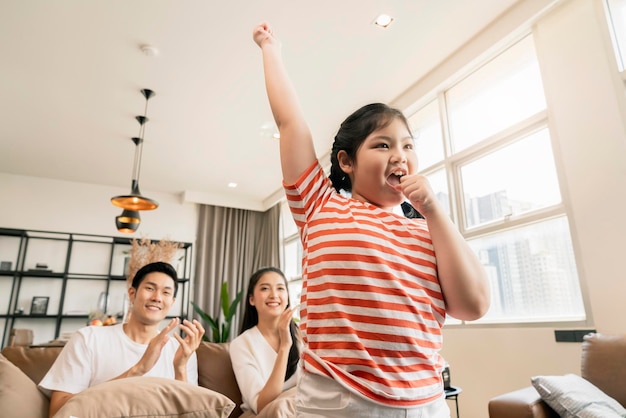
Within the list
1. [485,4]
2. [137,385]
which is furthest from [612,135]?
[137,385]

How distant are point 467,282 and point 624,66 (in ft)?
8.39

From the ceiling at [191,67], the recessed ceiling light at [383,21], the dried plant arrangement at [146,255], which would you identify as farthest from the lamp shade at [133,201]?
the recessed ceiling light at [383,21]

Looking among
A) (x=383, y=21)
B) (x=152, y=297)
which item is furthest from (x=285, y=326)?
(x=383, y=21)

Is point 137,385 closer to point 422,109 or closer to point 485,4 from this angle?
point 485,4

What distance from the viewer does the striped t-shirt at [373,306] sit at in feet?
1.65

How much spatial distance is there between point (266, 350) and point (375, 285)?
1455 millimetres

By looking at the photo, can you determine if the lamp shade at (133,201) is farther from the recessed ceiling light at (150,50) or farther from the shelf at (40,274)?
the shelf at (40,274)

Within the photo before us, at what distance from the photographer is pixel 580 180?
244 cm

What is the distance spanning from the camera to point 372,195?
2.24 feet

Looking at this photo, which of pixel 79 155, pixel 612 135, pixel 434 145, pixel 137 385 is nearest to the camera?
pixel 137 385

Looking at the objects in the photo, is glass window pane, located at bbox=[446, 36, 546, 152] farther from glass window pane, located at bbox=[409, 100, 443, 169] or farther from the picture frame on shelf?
the picture frame on shelf

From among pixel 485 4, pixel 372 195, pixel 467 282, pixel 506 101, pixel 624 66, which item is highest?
pixel 485 4

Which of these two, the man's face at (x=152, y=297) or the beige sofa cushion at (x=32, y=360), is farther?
the man's face at (x=152, y=297)

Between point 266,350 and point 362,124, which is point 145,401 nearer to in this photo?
point 362,124
